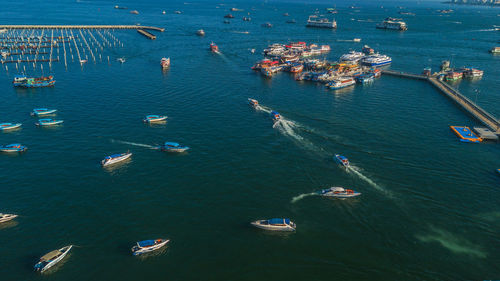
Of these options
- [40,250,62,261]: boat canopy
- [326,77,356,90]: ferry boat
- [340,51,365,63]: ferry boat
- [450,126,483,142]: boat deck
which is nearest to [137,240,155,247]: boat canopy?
[40,250,62,261]: boat canopy

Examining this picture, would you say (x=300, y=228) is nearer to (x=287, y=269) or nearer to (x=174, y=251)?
(x=287, y=269)

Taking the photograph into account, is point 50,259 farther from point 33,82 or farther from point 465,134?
point 33,82

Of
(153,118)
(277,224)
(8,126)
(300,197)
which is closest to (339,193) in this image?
(300,197)

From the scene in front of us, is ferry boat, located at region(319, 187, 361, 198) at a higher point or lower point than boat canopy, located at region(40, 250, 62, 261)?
higher

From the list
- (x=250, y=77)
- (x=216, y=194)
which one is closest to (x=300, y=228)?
(x=216, y=194)

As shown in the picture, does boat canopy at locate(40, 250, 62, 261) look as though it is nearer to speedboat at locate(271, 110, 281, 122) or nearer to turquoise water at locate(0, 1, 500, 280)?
turquoise water at locate(0, 1, 500, 280)
